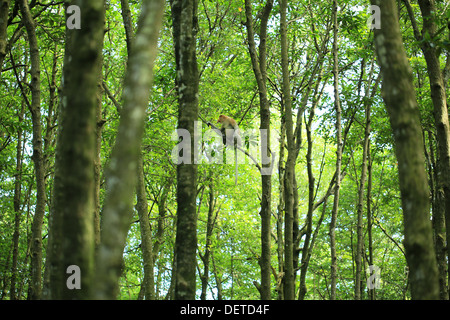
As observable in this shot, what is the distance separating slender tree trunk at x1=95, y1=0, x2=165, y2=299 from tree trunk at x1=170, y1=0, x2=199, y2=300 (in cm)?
212

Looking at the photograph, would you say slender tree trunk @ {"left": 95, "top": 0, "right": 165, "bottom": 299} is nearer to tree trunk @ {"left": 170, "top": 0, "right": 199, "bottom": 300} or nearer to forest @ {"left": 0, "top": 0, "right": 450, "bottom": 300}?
forest @ {"left": 0, "top": 0, "right": 450, "bottom": 300}

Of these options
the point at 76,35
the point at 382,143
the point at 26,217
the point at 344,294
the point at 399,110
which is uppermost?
the point at 382,143

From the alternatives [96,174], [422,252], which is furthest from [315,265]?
[422,252]

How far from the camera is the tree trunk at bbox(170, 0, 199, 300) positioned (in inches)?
188

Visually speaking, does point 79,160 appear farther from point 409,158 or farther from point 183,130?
point 183,130

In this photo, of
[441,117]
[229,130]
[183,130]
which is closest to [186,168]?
[183,130]

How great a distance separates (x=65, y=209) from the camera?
8.79 feet

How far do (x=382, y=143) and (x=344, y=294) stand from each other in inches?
424

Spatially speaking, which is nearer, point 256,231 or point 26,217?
point 26,217

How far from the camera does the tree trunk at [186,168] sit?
477 centimetres

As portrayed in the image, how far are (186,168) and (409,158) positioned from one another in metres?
2.52

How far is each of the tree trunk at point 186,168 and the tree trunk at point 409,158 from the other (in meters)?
2.24

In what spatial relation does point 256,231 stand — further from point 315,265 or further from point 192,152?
point 192,152

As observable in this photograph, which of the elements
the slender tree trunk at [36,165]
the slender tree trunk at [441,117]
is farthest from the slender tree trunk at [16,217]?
the slender tree trunk at [441,117]
